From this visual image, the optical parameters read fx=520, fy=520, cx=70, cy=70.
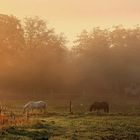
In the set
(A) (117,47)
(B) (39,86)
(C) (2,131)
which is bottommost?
(C) (2,131)

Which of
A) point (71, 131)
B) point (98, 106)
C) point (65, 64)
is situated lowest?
point (71, 131)

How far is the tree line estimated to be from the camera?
332 ft

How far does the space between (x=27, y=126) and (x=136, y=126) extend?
8033 mm

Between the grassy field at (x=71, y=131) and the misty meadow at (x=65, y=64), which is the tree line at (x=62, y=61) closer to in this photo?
the misty meadow at (x=65, y=64)

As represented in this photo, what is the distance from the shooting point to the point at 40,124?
119 ft

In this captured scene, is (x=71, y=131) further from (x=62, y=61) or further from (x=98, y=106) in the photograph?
(x=62, y=61)

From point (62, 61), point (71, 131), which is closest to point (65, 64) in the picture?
point (62, 61)

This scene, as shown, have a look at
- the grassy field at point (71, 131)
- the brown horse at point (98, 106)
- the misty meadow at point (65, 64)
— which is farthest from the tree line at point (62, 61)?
the grassy field at point (71, 131)

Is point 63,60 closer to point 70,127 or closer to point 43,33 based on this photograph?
point 43,33

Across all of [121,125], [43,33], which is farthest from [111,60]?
[121,125]

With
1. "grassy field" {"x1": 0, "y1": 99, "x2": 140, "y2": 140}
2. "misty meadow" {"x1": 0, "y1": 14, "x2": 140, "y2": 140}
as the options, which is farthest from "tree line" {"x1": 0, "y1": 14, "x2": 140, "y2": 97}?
"grassy field" {"x1": 0, "y1": 99, "x2": 140, "y2": 140}

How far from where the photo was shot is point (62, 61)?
108625mm

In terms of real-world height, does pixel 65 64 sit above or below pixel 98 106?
above

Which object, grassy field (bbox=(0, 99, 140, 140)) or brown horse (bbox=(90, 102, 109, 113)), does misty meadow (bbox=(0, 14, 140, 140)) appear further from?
→ grassy field (bbox=(0, 99, 140, 140))
